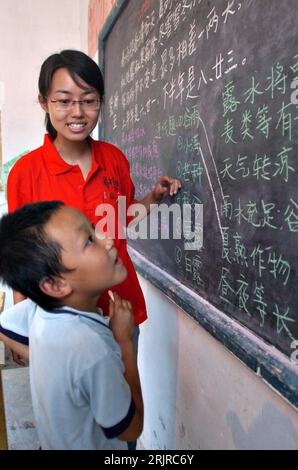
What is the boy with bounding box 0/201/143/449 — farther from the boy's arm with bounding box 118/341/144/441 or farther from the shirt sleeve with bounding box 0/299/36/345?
the shirt sleeve with bounding box 0/299/36/345

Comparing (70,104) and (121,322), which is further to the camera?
(70,104)

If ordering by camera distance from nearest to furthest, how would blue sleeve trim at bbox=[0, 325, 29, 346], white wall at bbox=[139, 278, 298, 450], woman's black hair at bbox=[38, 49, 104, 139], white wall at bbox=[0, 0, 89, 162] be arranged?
white wall at bbox=[139, 278, 298, 450]
blue sleeve trim at bbox=[0, 325, 29, 346]
woman's black hair at bbox=[38, 49, 104, 139]
white wall at bbox=[0, 0, 89, 162]

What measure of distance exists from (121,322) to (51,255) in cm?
24

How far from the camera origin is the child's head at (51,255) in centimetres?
75

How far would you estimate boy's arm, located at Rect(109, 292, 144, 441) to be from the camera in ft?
2.47

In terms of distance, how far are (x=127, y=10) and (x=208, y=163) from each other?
122cm

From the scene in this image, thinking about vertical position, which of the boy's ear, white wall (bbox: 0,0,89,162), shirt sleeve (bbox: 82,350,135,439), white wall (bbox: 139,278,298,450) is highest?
white wall (bbox: 0,0,89,162)

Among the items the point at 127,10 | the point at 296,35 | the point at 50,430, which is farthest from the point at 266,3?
the point at 127,10

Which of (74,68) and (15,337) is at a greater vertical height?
(74,68)

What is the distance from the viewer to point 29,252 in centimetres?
75

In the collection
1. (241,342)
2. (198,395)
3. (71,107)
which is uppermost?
(71,107)

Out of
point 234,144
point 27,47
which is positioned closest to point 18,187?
point 234,144

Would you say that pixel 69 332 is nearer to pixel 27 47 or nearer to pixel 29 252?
pixel 29 252

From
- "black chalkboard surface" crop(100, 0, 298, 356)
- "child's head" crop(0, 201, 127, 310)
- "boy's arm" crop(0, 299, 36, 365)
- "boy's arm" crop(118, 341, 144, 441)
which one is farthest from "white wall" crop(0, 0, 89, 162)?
"boy's arm" crop(118, 341, 144, 441)
